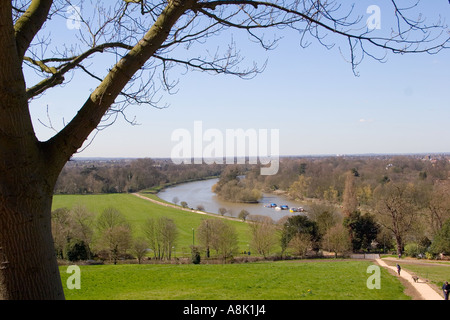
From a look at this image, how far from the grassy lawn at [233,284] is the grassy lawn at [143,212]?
10.1m

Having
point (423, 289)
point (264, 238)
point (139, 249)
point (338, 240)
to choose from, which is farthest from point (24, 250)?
→ point (338, 240)

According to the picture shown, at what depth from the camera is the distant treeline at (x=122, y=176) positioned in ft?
129

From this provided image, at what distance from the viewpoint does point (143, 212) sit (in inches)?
1383

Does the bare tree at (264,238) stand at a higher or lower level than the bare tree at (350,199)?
lower

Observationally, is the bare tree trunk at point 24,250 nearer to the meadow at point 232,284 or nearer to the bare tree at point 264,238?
the meadow at point 232,284

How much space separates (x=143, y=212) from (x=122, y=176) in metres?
15.2

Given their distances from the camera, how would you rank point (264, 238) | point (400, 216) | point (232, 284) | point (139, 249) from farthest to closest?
point (264, 238) → point (400, 216) → point (139, 249) → point (232, 284)

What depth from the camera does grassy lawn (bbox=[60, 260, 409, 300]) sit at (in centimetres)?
895

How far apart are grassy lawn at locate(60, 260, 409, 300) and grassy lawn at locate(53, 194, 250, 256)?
33.3 ft

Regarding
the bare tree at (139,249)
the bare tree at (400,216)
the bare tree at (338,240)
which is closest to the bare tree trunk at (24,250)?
the bare tree at (139,249)

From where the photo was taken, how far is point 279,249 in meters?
23.4

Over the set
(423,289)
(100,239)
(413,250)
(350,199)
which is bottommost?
(413,250)

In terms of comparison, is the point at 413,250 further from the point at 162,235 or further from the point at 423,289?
the point at 162,235
